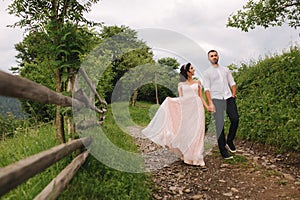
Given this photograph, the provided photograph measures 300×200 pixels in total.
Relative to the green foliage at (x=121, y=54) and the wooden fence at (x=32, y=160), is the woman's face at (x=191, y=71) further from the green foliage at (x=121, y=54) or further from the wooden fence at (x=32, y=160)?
the wooden fence at (x=32, y=160)

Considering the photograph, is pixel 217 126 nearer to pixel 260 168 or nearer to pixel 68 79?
pixel 260 168

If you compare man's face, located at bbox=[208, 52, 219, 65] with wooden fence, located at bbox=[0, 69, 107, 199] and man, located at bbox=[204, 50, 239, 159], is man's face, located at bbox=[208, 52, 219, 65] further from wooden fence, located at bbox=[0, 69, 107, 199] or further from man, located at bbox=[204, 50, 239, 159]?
wooden fence, located at bbox=[0, 69, 107, 199]

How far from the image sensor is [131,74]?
7773mm

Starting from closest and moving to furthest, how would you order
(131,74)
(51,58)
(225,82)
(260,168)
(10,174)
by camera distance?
(10,174), (51,58), (260,168), (225,82), (131,74)

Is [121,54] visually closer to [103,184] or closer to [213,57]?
[213,57]

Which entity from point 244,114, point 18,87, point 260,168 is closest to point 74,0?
point 18,87

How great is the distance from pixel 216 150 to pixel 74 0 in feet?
16.5

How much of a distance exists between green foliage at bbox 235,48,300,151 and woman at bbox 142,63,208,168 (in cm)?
223

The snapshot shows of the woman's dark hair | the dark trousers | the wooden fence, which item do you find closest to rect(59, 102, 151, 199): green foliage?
the wooden fence

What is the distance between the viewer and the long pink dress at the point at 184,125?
6.93 meters

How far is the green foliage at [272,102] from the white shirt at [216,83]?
6.74ft

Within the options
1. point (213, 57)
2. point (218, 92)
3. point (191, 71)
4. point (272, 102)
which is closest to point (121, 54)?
point (191, 71)

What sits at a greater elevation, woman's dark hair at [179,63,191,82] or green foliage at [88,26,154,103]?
green foliage at [88,26,154,103]

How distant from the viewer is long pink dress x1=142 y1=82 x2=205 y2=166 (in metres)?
6.93
